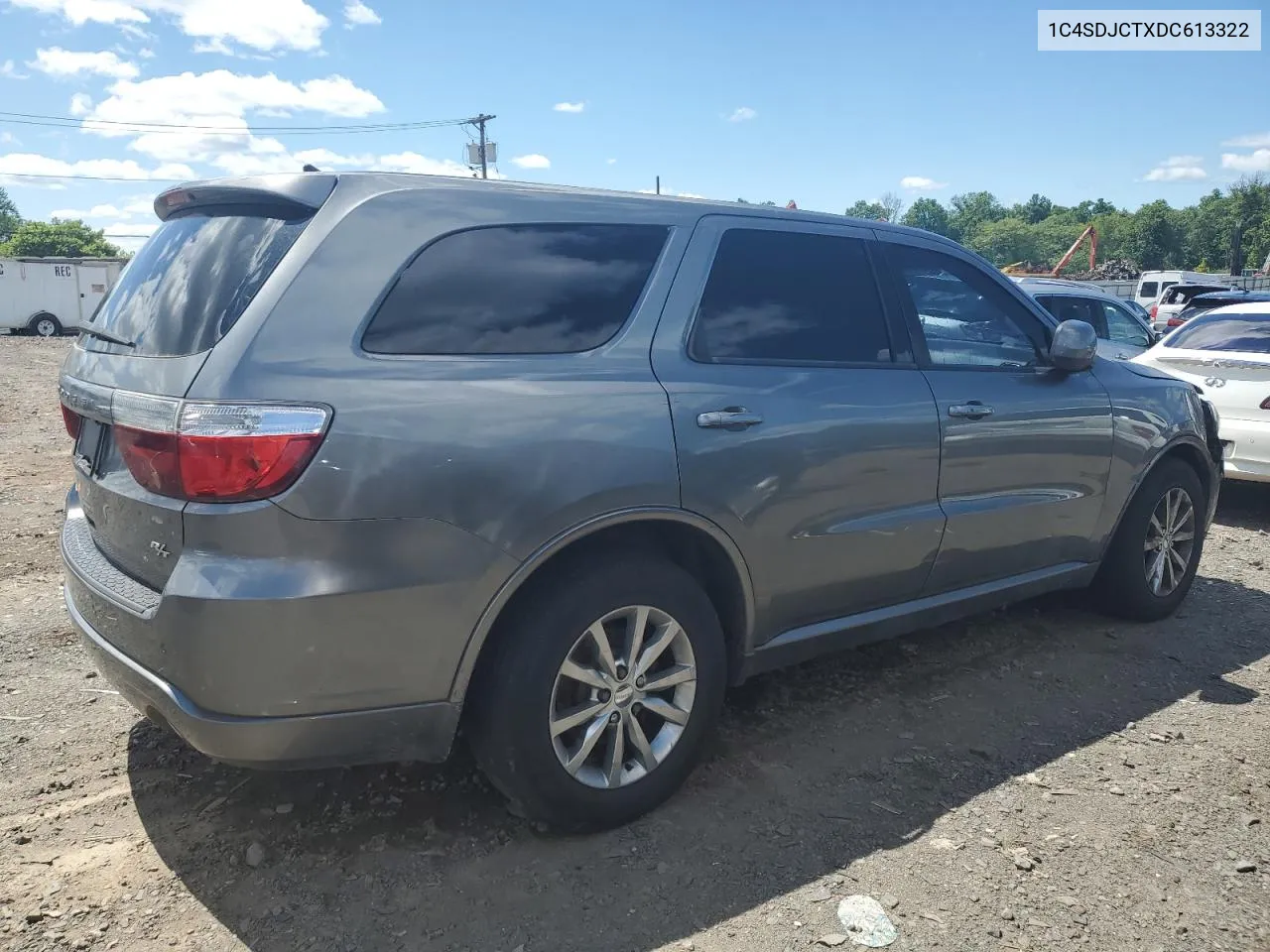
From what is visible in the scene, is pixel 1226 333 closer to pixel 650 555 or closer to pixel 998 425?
pixel 998 425

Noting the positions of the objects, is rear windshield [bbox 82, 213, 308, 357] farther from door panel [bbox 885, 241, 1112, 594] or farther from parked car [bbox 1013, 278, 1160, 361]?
parked car [bbox 1013, 278, 1160, 361]

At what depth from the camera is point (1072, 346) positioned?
4.05 meters

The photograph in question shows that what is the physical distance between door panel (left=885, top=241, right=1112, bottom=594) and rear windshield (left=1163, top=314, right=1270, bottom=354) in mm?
4305

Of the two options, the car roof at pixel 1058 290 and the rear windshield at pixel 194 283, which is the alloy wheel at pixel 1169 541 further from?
the car roof at pixel 1058 290

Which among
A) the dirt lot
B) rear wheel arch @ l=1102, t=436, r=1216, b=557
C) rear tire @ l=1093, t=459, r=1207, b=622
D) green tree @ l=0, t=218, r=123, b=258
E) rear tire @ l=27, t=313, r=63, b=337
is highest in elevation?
green tree @ l=0, t=218, r=123, b=258

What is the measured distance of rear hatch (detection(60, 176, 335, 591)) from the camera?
7.48 feet

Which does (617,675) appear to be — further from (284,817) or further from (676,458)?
(284,817)

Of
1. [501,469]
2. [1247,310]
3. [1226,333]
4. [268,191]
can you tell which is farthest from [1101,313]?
Result: [268,191]

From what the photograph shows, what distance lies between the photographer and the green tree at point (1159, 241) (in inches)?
3917

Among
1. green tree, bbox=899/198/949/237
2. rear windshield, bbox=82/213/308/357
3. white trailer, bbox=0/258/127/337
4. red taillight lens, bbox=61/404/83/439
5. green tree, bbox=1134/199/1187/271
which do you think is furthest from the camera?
green tree, bbox=899/198/949/237

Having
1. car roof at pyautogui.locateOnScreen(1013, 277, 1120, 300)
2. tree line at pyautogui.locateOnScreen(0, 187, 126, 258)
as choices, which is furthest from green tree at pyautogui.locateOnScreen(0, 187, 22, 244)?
car roof at pyautogui.locateOnScreen(1013, 277, 1120, 300)

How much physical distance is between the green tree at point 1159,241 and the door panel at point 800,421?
109184mm

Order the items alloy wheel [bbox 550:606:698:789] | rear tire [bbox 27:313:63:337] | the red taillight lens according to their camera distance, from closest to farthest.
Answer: alloy wheel [bbox 550:606:698:789], the red taillight lens, rear tire [bbox 27:313:63:337]

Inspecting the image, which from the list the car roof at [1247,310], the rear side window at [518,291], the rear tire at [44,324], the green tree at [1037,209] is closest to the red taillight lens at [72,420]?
the rear side window at [518,291]
